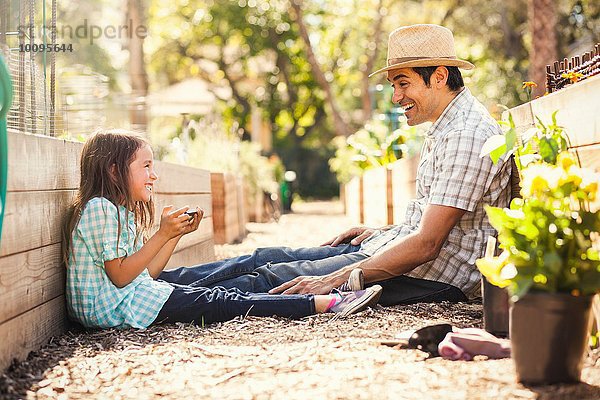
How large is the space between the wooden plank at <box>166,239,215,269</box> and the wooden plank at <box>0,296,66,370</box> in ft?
5.39

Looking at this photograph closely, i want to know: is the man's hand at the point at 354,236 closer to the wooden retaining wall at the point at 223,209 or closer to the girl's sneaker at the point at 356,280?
the girl's sneaker at the point at 356,280

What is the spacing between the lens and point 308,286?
3.80 m

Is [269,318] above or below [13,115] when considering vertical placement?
below

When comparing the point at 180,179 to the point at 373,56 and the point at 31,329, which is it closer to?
the point at 31,329

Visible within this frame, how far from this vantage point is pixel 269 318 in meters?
3.61

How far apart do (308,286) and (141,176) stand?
0.88m

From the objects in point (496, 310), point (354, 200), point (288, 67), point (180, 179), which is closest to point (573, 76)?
point (496, 310)

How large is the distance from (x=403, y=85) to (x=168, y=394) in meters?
2.16

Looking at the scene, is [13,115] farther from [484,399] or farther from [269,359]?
[484,399]

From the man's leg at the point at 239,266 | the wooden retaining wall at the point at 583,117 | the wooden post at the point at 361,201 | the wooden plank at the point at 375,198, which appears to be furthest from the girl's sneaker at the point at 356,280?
the wooden post at the point at 361,201

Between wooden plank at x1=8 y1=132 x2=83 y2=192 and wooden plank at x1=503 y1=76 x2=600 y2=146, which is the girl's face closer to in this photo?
wooden plank at x1=8 y1=132 x2=83 y2=192

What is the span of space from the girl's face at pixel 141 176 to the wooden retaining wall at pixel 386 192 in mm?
3228

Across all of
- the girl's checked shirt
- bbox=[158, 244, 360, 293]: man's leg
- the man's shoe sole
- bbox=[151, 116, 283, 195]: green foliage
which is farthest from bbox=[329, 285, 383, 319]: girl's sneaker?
bbox=[151, 116, 283, 195]: green foliage

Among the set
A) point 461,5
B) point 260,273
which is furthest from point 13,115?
point 461,5
